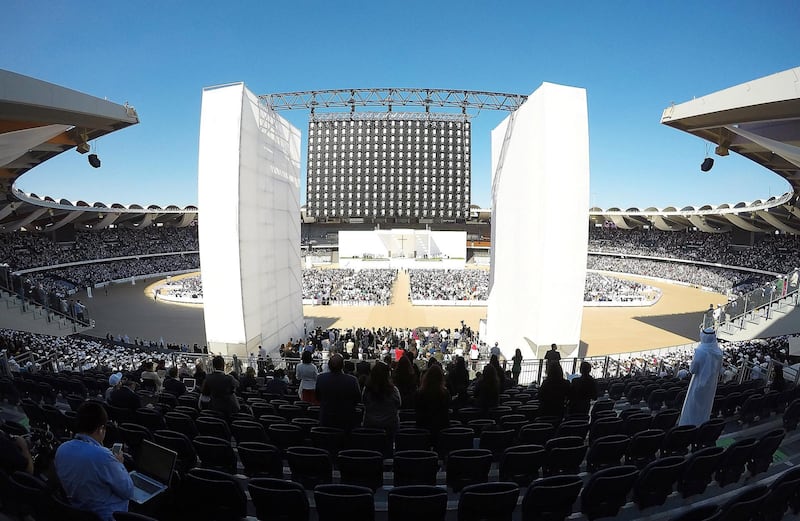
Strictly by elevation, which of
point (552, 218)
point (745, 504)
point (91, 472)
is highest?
point (552, 218)

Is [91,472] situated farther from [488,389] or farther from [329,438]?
[488,389]

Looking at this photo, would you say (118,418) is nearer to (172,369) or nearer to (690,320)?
(172,369)

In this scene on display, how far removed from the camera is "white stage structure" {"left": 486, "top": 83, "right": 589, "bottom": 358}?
1406 cm

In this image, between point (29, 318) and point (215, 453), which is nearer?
point (215, 453)

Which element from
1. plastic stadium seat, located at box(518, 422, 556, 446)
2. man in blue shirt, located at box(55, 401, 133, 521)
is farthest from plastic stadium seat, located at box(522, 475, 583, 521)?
man in blue shirt, located at box(55, 401, 133, 521)

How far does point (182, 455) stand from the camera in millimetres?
4004

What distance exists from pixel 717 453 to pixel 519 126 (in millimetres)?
14733

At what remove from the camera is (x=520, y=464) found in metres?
4.10

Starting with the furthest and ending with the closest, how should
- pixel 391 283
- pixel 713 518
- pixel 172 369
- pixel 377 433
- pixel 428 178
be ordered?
pixel 428 178 < pixel 391 283 < pixel 172 369 < pixel 377 433 < pixel 713 518

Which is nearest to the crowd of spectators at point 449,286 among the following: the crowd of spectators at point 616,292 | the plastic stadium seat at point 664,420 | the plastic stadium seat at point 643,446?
the crowd of spectators at point 616,292

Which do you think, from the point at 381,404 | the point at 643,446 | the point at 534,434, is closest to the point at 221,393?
the point at 381,404

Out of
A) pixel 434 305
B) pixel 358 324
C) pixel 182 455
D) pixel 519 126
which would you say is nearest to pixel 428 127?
pixel 434 305

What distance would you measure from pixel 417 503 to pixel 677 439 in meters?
3.49

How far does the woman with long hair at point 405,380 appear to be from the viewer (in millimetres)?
6146
